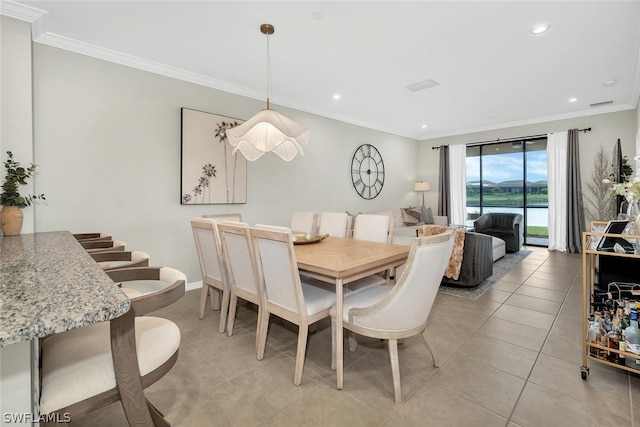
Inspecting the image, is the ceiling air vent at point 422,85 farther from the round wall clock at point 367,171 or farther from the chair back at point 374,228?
the chair back at point 374,228

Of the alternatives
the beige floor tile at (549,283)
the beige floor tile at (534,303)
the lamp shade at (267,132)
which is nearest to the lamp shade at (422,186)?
the beige floor tile at (549,283)

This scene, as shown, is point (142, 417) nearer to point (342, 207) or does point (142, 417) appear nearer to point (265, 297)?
point (265, 297)

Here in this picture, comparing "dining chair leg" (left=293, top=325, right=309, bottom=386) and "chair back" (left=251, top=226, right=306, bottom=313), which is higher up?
"chair back" (left=251, top=226, right=306, bottom=313)

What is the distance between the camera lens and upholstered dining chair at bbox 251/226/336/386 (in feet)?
5.98

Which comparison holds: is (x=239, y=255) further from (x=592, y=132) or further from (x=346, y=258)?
(x=592, y=132)

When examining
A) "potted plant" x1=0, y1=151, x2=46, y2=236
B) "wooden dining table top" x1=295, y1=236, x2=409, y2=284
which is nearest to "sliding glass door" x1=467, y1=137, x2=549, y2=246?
"wooden dining table top" x1=295, y1=236, x2=409, y2=284

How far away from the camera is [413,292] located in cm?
163

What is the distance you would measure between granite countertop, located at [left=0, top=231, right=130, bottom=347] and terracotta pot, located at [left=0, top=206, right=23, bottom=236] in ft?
5.13

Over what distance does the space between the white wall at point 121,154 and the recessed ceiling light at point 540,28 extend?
3.36m

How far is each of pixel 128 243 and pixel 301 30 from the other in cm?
288

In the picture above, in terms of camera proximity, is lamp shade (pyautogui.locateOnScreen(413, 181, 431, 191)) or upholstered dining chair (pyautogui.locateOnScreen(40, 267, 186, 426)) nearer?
upholstered dining chair (pyautogui.locateOnScreen(40, 267, 186, 426))

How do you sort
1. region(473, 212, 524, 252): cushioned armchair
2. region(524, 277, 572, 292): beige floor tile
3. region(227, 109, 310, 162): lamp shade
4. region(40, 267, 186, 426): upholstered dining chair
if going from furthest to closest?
region(473, 212, 524, 252): cushioned armchair < region(524, 277, 572, 292): beige floor tile < region(227, 109, 310, 162): lamp shade < region(40, 267, 186, 426): upholstered dining chair

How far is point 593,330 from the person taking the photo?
74.4 inches

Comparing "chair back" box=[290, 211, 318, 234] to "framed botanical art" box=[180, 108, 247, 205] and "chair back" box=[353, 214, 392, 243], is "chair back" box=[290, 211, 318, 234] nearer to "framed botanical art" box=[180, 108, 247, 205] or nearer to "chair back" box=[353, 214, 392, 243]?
"chair back" box=[353, 214, 392, 243]
